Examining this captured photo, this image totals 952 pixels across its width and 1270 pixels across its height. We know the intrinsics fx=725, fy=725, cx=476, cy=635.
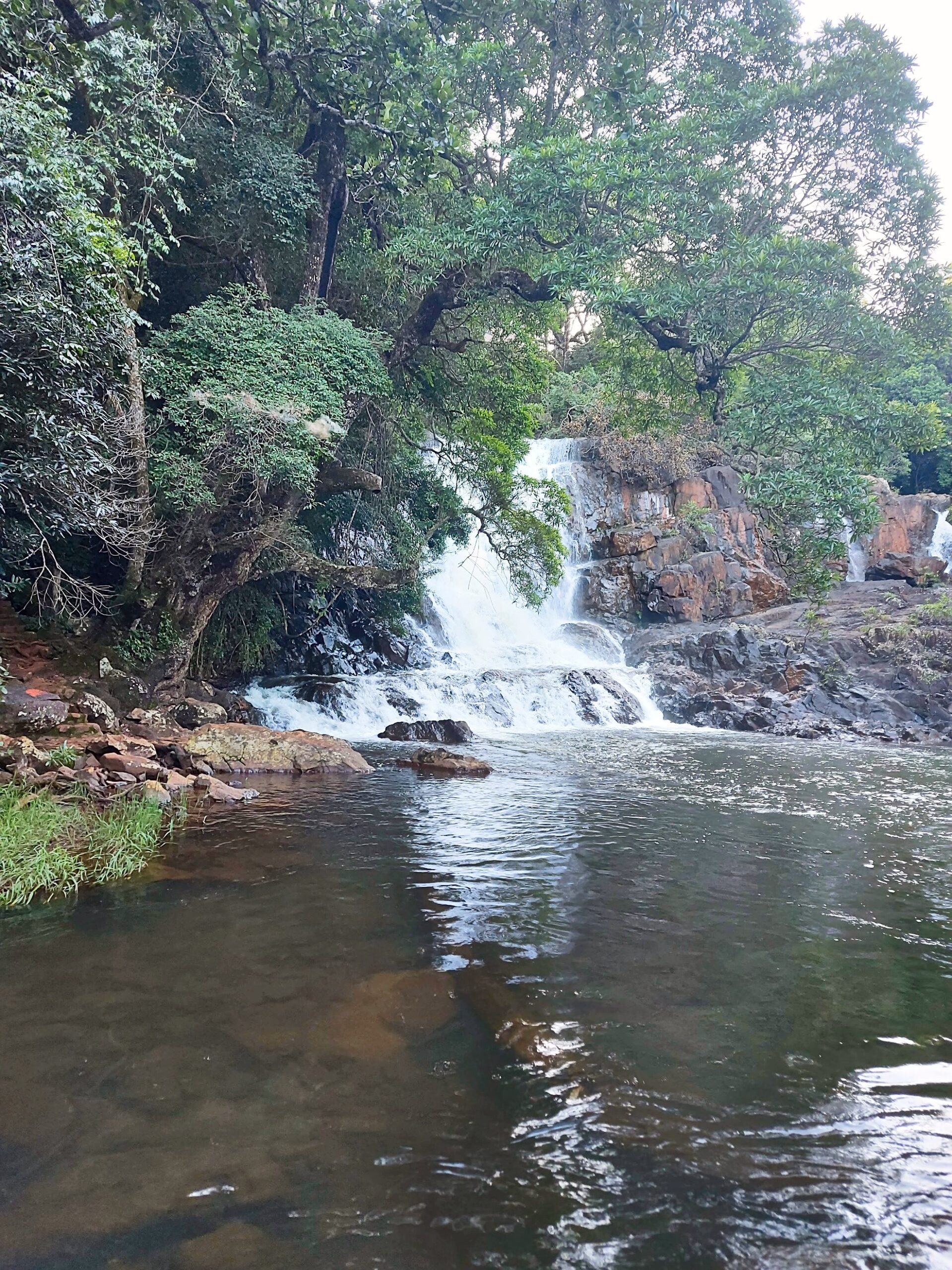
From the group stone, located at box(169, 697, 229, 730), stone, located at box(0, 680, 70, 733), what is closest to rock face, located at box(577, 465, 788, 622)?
stone, located at box(169, 697, 229, 730)

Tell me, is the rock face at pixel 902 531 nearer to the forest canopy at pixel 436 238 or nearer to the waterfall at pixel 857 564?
the waterfall at pixel 857 564

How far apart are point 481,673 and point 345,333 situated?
23.7 ft

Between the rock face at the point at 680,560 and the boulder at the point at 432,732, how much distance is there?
31.2 ft

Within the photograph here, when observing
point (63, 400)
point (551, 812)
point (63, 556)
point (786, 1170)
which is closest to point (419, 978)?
point (786, 1170)

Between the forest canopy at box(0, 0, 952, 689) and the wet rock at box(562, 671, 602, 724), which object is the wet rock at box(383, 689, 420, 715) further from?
the wet rock at box(562, 671, 602, 724)

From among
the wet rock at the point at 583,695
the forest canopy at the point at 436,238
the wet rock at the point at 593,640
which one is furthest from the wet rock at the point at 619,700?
the forest canopy at the point at 436,238

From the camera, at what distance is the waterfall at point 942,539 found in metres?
21.5

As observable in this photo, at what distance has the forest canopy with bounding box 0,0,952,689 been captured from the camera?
8734mm

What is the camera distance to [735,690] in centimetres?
1623

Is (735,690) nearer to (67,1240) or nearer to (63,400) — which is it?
(63,400)

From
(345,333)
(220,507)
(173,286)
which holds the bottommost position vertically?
(220,507)

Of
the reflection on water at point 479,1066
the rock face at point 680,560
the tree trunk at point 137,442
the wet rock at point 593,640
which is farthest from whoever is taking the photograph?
the rock face at point 680,560

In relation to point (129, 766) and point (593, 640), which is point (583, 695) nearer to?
point (593, 640)

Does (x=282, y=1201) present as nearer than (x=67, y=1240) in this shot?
No
